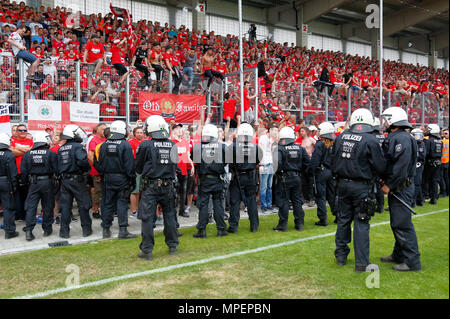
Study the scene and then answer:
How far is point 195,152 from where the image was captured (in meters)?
8.11

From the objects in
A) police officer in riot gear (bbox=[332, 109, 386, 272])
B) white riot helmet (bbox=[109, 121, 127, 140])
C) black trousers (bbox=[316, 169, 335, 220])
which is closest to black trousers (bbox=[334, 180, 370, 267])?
police officer in riot gear (bbox=[332, 109, 386, 272])

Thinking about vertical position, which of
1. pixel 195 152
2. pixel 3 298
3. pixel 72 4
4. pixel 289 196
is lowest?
pixel 3 298

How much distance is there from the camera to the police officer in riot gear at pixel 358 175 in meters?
5.79

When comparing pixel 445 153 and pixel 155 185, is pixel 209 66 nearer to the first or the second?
pixel 155 185

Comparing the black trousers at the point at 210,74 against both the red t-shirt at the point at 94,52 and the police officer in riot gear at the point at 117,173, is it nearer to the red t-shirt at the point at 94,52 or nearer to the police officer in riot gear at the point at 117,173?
the red t-shirt at the point at 94,52

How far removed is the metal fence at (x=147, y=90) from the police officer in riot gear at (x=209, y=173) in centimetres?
408

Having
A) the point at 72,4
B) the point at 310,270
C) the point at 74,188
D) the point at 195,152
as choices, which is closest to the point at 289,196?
the point at 195,152

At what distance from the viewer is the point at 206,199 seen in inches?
320

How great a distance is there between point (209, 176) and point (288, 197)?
5.85 ft

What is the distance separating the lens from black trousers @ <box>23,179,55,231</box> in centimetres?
800

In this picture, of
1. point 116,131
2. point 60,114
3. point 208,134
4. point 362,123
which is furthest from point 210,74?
point 362,123

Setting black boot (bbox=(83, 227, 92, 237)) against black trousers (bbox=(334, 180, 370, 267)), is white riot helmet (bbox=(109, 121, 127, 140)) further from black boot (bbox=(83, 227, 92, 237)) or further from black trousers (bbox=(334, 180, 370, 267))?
black trousers (bbox=(334, 180, 370, 267))

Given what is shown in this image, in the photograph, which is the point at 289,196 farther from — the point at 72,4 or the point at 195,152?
the point at 72,4
